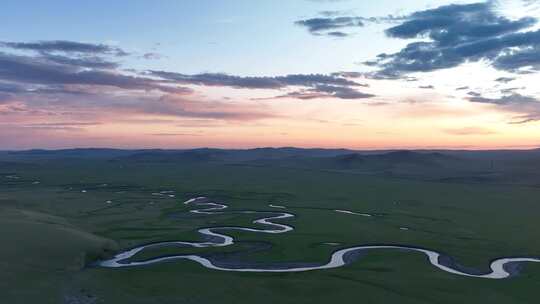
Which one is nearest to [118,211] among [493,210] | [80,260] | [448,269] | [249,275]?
[80,260]


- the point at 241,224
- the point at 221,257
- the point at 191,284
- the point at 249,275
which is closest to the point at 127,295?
the point at 191,284

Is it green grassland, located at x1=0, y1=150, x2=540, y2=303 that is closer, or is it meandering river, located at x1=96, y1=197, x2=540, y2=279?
green grassland, located at x1=0, y1=150, x2=540, y2=303

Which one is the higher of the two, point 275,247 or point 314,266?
point 275,247

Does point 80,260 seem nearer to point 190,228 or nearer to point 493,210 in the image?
point 190,228

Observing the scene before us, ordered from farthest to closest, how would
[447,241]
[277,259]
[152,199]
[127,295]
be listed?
[152,199] → [447,241] → [277,259] → [127,295]

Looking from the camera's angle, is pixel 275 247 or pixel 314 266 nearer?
pixel 314 266

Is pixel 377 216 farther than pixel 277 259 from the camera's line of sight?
Yes

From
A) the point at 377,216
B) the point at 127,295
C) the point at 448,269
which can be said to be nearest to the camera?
the point at 127,295

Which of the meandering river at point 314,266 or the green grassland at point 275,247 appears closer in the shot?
the green grassland at point 275,247
